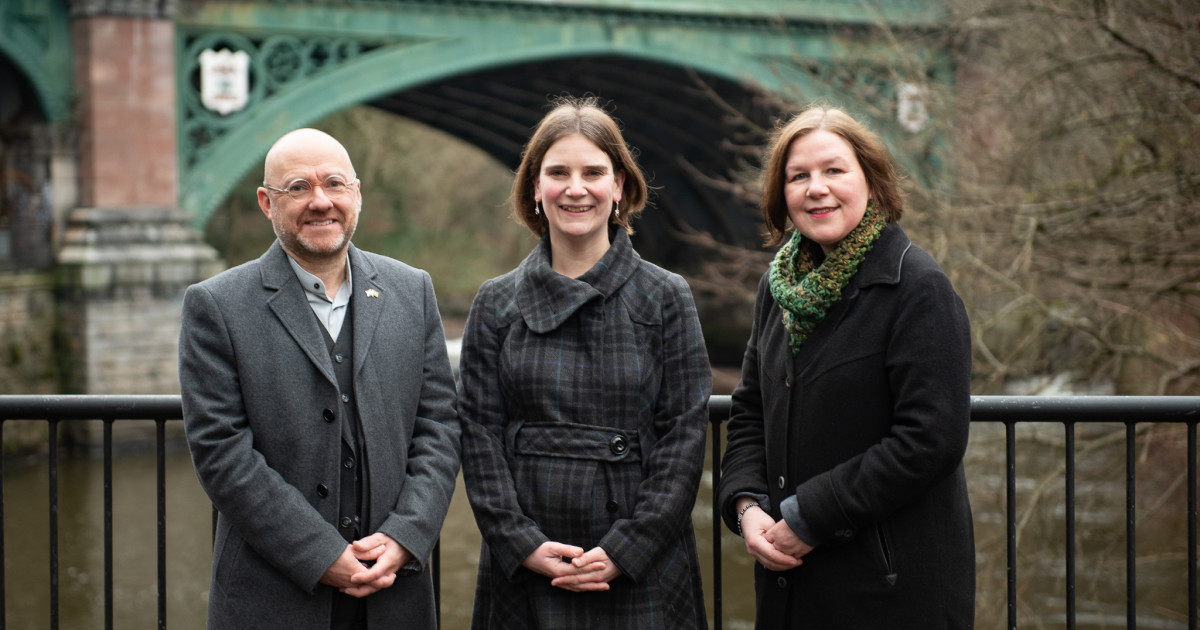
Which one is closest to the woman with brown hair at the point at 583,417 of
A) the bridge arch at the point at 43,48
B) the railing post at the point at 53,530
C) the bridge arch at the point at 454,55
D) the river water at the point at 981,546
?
the railing post at the point at 53,530

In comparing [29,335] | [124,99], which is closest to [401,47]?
[124,99]

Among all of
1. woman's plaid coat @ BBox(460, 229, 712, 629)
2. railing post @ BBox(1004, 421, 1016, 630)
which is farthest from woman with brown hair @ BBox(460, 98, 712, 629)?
railing post @ BBox(1004, 421, 1016, 630)

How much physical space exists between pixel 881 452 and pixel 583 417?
0.65 m

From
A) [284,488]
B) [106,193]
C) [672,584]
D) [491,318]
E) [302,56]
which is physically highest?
[302,56]

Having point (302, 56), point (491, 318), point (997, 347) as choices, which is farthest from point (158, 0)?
point (491, 318)

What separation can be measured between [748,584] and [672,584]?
7755mm

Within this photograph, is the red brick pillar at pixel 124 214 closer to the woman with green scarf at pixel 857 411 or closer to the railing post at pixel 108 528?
the railing post at pixel 108 528

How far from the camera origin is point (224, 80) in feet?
52.5

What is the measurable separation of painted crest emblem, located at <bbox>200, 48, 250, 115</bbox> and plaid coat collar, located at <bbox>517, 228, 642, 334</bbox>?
46.5 feet

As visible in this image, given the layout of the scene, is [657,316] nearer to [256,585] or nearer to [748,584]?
[256,585]

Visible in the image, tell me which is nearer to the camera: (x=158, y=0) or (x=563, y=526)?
(x=563, y=526)

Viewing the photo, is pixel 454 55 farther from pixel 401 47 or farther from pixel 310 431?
pixel 310 431

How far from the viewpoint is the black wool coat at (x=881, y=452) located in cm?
250

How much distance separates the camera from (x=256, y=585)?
2682 mm
